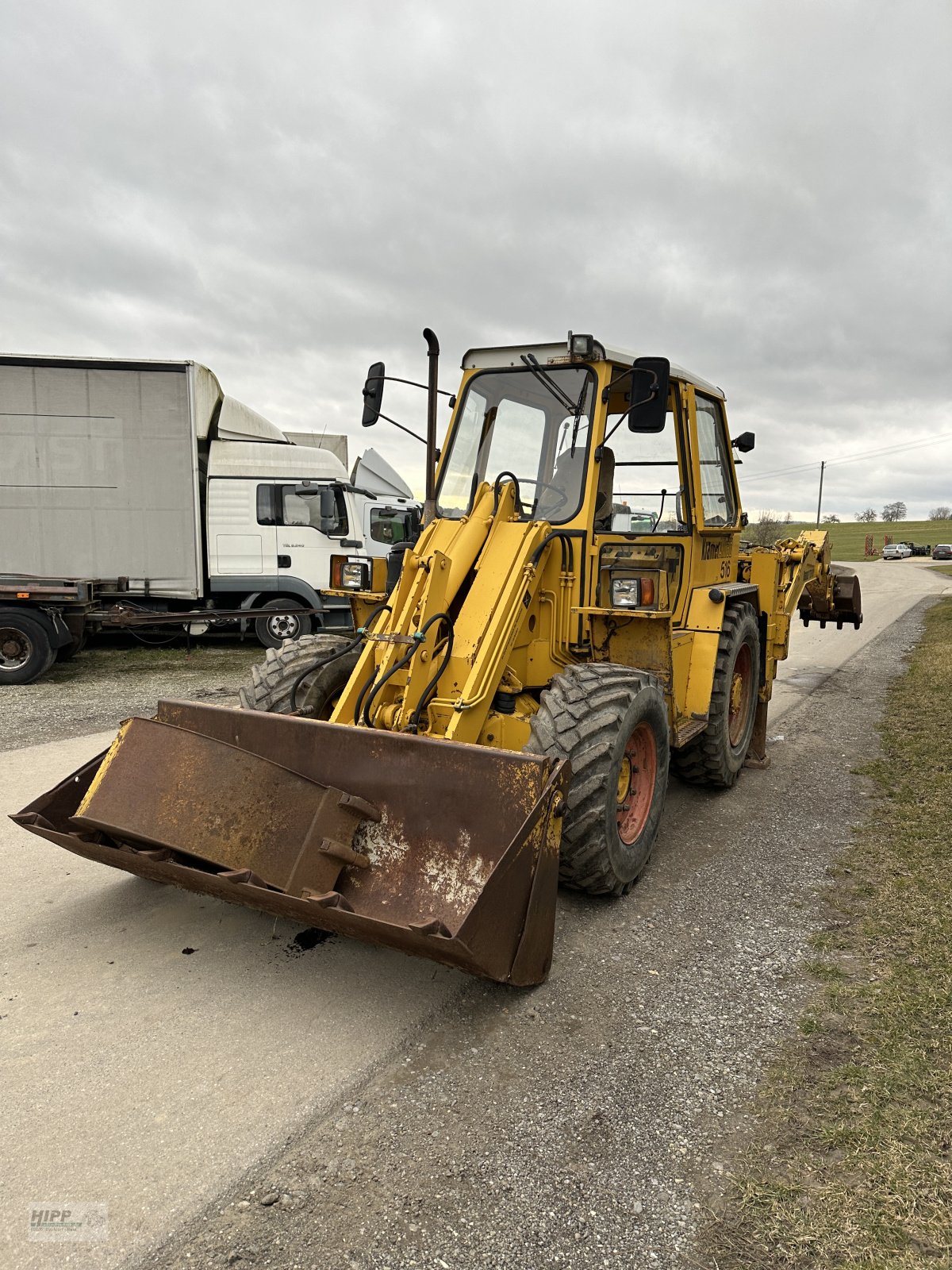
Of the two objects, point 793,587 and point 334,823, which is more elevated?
point 793,587

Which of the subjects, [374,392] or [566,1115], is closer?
[566,1115]

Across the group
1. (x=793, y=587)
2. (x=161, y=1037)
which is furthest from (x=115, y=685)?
(x=161, y=1037)

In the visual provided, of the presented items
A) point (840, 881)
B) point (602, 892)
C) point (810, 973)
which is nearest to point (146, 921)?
point (602, 892)

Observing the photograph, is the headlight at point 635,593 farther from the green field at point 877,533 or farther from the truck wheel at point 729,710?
the green field at point 877,533

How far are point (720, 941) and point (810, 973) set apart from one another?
41 cm

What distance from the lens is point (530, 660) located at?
452cm

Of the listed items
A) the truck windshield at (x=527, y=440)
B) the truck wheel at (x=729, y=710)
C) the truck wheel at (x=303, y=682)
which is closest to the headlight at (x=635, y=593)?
the truck windshield at (x=527, y=440)

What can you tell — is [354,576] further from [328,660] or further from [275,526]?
[275,526]

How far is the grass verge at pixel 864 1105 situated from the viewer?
209 centimetres

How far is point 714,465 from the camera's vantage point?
232 inches

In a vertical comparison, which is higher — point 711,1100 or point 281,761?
point 281,761

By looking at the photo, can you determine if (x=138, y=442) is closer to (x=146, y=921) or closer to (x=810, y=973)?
(x=146, y=921)

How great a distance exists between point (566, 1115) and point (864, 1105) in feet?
3.04

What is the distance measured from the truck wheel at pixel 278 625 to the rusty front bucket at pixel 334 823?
28.9 ft
